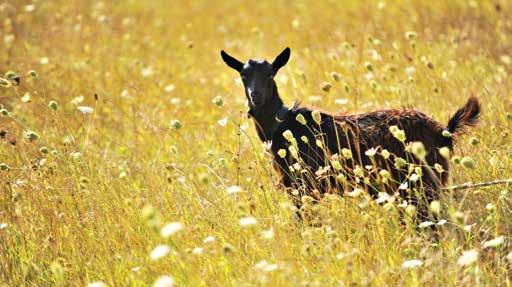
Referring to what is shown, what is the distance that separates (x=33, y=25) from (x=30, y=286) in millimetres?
8571

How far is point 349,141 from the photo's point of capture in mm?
5348

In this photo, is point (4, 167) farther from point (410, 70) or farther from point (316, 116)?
point (410, 70)

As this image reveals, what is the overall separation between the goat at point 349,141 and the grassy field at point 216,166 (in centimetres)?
18

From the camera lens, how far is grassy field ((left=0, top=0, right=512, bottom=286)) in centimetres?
411

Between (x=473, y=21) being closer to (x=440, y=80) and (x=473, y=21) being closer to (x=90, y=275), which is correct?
(x=440, y=80)

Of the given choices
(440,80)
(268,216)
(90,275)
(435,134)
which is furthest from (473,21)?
(90,275)

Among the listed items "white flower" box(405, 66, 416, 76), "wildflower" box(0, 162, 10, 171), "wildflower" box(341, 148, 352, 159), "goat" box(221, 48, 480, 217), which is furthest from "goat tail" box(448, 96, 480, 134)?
"wildflower" box(0, 162, 10, 171)

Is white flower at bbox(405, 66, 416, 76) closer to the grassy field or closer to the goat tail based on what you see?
the grassy field

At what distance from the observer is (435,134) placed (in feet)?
16.6

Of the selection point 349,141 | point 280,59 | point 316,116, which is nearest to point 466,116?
point 349,141

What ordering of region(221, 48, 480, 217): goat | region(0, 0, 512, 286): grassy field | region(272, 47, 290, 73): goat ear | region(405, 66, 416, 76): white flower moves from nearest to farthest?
region(0, 0, 512, 286): grassy field → region(221, 48, 480, 217): goat → region(272, 47, 290, 73): goat ear → region(405, 66, 416, 76): white flower

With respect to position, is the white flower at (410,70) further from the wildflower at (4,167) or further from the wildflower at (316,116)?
the wildflower at (4,167)

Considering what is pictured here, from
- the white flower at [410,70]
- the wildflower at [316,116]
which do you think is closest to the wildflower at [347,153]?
the wildflower at [316,116]

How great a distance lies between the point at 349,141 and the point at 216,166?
44.2 inches
